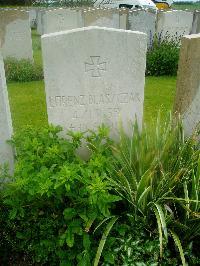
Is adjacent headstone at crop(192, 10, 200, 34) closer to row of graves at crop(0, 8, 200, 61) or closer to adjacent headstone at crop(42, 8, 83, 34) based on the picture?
row of graves at crop(0, 8, 200, 61)

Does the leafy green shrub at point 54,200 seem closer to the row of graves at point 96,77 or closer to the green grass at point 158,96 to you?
the row of graves at point 96,77

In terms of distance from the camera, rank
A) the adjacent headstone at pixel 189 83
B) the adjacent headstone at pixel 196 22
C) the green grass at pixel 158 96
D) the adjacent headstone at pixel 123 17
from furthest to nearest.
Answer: the adjacent headstone at pixel 196 22 < the adjacent headstone at pixel 123 17 < the green grass at pixel 158 96 < the adjacent headstone at pixel 189 83

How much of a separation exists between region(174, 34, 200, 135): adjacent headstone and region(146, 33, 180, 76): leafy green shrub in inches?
158

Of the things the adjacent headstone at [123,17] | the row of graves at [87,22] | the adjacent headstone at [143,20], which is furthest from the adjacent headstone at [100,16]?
the adjacent headstone at [143,20]

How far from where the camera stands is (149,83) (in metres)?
7.19

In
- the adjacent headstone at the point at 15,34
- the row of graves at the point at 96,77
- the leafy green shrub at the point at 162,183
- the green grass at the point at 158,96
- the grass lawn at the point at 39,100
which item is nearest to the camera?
the leafy green shrub at the point at 162,183

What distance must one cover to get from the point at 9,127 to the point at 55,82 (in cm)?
57

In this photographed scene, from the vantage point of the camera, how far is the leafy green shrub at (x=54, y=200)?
2.31 metres

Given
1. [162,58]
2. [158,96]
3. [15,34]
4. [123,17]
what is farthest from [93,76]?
[123,17]

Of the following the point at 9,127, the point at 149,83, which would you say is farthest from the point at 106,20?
the point at 9,127

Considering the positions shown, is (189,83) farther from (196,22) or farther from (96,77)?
(196,22)

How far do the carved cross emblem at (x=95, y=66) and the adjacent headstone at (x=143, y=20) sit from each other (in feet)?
18.4

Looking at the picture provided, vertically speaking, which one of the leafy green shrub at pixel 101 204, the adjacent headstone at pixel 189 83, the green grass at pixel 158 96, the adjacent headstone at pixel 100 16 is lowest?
the green grass at pixel 158 96

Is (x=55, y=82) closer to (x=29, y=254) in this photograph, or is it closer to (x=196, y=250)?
(x=29, y=254)
